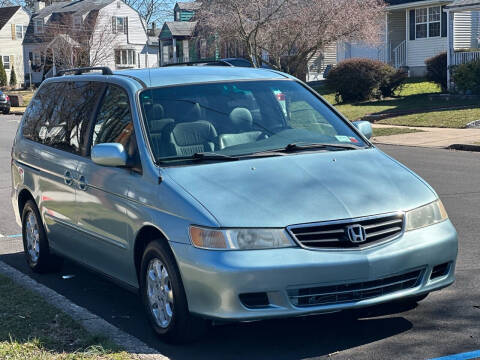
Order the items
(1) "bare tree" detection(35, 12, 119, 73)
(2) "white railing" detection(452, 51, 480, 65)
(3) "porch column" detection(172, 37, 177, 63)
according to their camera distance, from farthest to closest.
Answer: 1. (3) "porch column" detection(172, 37, 177, 63)
2. (1) "bare tree" detection(35, 12, 119, 73)
3. (2) "white railing" detection(452, 51, 480, 65)

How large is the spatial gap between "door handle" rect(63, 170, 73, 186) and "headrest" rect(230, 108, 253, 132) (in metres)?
1.45

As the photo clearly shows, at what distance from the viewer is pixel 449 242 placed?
5.34 m

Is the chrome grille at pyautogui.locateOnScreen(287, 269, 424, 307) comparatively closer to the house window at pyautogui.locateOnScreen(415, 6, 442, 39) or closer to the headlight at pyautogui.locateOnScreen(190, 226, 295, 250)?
the headlight at pyautogui.locateOnScreen(190, 226, 295, 250)

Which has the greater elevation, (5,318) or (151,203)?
(151,203)

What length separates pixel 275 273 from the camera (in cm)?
477

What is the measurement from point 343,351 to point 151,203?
60.4 inches

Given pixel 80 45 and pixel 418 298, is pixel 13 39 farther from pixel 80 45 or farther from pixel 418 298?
pixel 418 298

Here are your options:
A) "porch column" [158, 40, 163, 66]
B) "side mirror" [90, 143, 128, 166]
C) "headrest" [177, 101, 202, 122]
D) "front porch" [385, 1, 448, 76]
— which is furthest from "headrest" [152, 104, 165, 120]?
"porch column" [158, 40, 163, 66]

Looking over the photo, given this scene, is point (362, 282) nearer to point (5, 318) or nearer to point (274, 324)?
point (274, 324)

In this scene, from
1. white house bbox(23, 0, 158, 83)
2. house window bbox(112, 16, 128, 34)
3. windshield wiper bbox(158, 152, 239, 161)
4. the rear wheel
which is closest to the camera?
the rear wheel

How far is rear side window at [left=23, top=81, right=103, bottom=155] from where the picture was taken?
22.2 ft

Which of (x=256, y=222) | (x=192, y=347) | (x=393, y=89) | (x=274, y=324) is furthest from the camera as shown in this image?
(x=393, y=89)

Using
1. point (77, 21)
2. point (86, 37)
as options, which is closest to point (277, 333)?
point (86, 37)

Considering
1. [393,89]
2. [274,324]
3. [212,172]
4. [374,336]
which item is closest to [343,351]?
[374,336]
